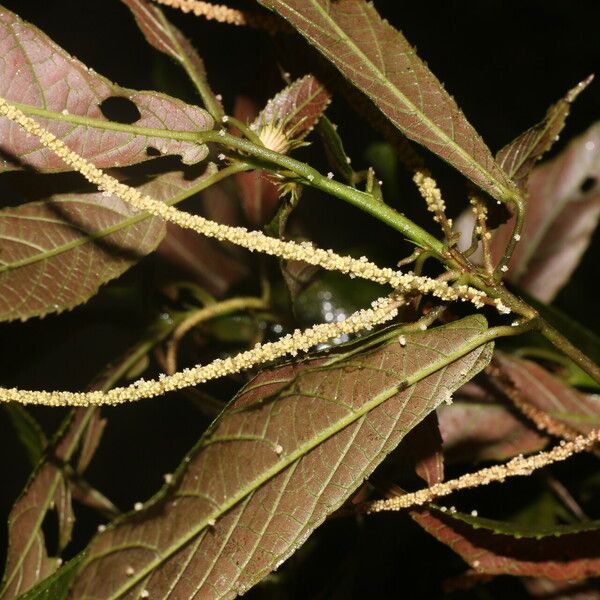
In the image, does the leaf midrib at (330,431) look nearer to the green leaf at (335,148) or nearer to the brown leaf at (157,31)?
the green leaf at (335,148)

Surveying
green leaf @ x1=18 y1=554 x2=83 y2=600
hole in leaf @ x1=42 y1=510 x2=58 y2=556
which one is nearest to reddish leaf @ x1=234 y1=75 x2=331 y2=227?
green leaf @ x1=18 y1=554 x2=83 y2=600

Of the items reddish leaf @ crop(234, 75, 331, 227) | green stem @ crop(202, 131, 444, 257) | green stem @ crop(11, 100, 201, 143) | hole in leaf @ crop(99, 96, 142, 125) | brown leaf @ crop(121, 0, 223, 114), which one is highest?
hole in leaf @ crop(99, 96, 142, 125)

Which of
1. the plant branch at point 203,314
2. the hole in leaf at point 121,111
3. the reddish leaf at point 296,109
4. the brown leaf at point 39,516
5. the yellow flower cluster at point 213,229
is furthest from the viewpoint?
the hole in leaf at point 121,111

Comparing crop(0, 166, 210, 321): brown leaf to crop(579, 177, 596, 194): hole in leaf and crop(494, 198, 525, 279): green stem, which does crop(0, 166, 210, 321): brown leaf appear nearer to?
crop(494, 198, 525, 279): green stem

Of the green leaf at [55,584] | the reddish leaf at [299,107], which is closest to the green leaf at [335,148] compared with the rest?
the reddish leaf at [299,107]

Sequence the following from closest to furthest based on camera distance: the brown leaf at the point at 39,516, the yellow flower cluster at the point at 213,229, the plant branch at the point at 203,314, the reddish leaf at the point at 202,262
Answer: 1. the yellow flower cluster at the point at 213,229
2. the brown leaf at the point at 39,516
3. the plant branch at the point at 203,314
4. the reddish leaf at the point at 202,262

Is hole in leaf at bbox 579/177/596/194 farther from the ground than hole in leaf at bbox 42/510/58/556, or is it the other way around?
hole in leaf at bbox 579/177/596/194

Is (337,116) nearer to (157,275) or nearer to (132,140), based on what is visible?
(157,275)

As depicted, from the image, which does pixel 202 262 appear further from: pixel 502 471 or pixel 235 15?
pixel 502 471
